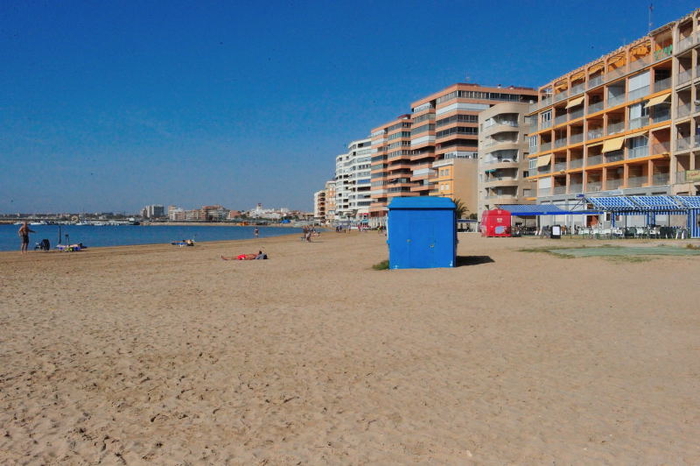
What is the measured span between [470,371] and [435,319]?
3.06 m

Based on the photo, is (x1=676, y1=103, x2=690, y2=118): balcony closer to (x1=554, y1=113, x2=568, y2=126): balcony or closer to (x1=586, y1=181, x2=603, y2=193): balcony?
(x1=586, y1=181, x2=603, y2=193): balcony

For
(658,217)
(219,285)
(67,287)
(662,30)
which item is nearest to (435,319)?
(219,285)

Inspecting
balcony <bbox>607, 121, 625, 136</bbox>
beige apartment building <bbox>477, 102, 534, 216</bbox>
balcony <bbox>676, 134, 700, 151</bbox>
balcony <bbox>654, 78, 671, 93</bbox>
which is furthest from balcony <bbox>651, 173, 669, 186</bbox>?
beige apartment building <bbox>477, 102, 534, 216</bbox>

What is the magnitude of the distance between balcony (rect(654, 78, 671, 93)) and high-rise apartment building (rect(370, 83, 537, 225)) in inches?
1589

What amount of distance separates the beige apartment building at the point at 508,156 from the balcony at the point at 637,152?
74.4ft

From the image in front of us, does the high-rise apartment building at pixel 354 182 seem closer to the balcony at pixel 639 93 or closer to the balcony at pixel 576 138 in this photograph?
the balcony at pixel 576 138

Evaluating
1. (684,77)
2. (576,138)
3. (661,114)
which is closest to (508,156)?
(576,138)

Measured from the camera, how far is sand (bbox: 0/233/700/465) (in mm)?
3986

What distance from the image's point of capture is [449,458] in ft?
12.4

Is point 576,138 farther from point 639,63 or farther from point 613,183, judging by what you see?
point 639,63

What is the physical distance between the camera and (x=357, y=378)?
5.71m

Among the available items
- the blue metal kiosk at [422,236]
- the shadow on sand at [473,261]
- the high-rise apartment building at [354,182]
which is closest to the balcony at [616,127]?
the shadow on sand at [473,261]

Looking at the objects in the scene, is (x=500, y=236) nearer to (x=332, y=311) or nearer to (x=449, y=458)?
(x=332, y=311)

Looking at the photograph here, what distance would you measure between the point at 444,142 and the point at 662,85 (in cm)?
4606
